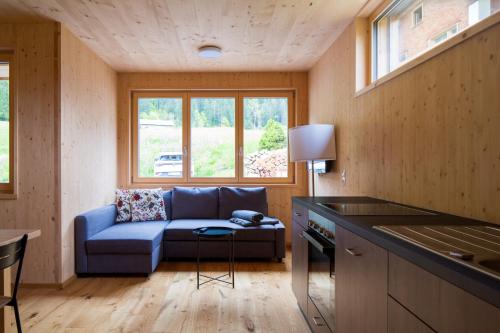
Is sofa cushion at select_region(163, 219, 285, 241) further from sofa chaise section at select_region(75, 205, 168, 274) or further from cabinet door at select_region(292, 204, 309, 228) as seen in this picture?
cabinet door at select_region(292, 204, 309, 228)

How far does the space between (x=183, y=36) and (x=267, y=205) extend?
2.40 meters

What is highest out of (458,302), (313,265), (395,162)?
(395,162)

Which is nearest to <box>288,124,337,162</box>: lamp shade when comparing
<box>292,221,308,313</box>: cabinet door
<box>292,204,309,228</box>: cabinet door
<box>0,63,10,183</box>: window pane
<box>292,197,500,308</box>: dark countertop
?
<box>292,204,309,228</box>: cabinet door

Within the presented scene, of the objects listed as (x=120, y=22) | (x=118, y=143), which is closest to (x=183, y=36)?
(x=120, y=22)

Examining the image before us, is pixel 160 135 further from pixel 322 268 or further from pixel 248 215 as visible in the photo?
pixel 322 268

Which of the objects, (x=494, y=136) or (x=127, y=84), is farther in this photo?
(x=127, y=84)

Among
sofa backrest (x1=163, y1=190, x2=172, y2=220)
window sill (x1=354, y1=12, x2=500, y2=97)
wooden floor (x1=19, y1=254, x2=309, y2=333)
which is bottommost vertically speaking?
wooden floor (x1=19, y1=254, x2=309, y2=333)

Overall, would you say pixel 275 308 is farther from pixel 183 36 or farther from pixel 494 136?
pixel 183 36

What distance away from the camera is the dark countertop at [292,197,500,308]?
2.12 feet

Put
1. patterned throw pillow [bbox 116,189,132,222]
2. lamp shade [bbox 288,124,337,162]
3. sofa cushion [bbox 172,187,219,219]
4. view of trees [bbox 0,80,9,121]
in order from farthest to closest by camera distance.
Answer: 1. sofa cushion [bbox 172,187,219,219]
2. patterned throw pillow [bbox 116,189,132,222]
3. view of trees [bbox 0,80,9,121]
4. lamp shade [bbox 288,124,337,162]

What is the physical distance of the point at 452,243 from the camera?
38.0 inches

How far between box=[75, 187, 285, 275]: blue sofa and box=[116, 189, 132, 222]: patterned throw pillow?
0.19 ft

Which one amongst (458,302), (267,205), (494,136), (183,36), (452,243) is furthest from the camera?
(267,205)

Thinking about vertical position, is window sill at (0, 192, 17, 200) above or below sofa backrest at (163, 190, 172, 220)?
above
